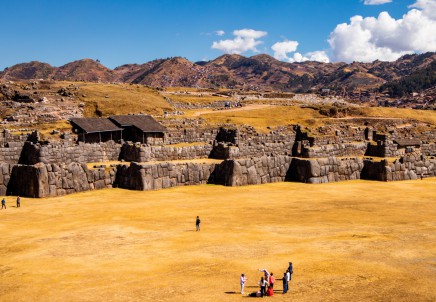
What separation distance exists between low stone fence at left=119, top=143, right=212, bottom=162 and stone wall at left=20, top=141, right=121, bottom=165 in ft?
5.28

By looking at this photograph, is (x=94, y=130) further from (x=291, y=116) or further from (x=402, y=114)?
(x=402, y=114)

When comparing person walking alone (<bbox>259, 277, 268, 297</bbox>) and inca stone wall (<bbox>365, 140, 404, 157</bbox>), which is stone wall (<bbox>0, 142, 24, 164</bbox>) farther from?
inca stone wall (<bbox>365, 140, 404, 157</bbox>)

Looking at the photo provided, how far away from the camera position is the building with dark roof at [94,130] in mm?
51019

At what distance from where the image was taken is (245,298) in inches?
733

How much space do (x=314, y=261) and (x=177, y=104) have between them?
7211cm

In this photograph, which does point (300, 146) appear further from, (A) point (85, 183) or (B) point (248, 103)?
(B) point (248, 103)

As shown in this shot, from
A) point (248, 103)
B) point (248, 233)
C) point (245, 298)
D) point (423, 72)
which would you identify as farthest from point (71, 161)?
point (423, 72)

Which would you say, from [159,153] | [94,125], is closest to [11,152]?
[94,125]

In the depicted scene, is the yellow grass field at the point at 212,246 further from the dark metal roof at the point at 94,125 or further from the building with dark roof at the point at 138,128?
the building with dark roof at the point at 138,128

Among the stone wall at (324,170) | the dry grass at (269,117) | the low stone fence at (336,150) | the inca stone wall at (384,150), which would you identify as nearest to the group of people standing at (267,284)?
the stone wall at (324,170)

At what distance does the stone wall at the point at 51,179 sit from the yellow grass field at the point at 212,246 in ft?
3.80

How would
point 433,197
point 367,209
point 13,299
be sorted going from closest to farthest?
point 13,299, point 367,209, point 433,197

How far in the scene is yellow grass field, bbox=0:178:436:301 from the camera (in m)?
→ 19.3

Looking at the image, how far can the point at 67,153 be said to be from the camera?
4309 cm
